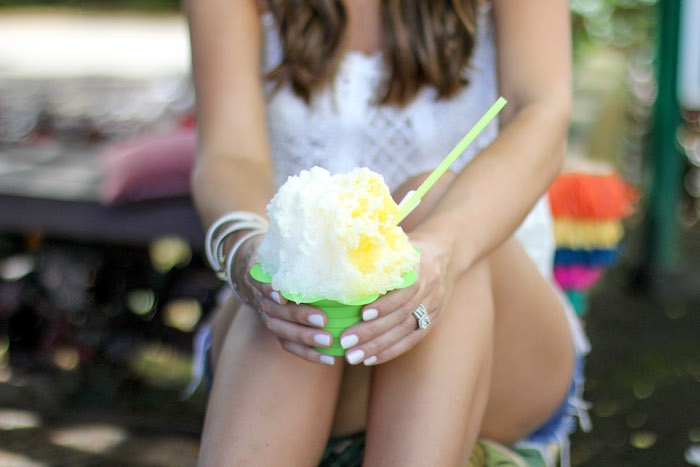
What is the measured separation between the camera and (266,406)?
3.83 ft

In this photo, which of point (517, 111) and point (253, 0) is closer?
point (517, 111)

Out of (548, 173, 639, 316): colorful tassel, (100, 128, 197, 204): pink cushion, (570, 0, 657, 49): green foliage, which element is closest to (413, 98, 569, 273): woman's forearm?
(548, 173, 639, 316): colorful tassel

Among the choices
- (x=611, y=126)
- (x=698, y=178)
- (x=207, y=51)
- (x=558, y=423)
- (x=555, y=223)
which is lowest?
(x=698, y=178)

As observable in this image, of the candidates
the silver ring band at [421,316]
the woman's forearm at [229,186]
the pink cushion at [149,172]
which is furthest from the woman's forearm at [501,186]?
the pink cushion at [149,172]

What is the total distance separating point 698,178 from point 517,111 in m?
3.76

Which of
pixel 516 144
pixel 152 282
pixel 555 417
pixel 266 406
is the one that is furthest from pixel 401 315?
pixel 152 282

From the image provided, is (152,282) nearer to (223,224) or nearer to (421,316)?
(223,224)

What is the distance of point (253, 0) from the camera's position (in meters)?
1.68

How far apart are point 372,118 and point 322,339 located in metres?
0.80

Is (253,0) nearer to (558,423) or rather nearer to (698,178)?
(558,423)

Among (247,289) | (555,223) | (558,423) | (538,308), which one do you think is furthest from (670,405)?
(247,289)

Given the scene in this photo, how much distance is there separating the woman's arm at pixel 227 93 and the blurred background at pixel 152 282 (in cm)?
108

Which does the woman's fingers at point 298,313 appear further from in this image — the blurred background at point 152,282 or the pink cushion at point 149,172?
the pink cushion at point 149,172

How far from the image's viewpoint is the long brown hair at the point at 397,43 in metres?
1.62
